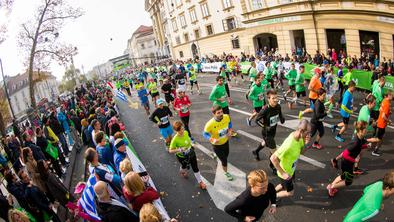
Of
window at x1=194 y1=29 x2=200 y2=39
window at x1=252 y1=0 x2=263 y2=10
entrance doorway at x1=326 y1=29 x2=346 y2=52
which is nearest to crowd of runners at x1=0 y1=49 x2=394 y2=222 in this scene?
entrance doorway at x1=326 y1=29 x2=346 y2=52

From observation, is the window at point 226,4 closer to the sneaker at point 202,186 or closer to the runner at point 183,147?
the runner at point 183,147

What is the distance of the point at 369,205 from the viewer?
370 cm

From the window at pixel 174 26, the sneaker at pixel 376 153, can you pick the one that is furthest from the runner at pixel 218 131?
the window at pixel 174 26

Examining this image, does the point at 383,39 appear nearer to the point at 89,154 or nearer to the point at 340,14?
the point at 340,14

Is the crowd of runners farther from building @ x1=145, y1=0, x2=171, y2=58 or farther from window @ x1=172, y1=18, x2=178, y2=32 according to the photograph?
building @ x1=145, y1=0, x2=171, y2=58

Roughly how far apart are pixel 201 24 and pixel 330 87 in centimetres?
3340

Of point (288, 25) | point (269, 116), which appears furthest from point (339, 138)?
point (288, 25)

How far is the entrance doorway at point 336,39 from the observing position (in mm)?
21378

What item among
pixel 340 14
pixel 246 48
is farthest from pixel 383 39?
pixel 246 48

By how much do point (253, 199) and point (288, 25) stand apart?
79.9 ft

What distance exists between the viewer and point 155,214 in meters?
3.54

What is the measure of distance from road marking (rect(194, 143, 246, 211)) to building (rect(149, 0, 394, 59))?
14037 millimetres

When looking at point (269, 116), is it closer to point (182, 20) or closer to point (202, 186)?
point (202, 186)

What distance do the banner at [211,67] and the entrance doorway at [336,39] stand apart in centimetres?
1002
